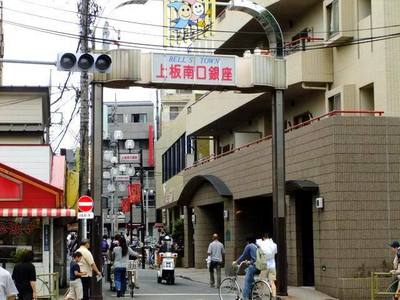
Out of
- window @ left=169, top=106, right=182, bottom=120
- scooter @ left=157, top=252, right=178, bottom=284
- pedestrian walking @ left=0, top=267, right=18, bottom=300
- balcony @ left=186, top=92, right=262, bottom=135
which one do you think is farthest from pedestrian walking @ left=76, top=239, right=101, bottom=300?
window @ left=169, top=106, right=182, bottom=120

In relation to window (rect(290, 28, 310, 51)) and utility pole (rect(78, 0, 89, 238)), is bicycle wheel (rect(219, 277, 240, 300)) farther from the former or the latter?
window (rect(290, 28, 310, 51))

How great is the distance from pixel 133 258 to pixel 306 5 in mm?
11937

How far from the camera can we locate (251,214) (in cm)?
3064

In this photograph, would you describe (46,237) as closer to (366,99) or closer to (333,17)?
(366,99)

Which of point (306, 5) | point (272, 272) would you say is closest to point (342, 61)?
point (306, 5)

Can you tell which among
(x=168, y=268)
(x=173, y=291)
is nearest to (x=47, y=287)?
(x=173, y=291)

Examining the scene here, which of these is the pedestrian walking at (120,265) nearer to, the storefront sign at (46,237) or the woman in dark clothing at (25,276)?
the storefront sign at (46,237)

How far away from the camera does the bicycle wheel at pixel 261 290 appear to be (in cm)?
1775

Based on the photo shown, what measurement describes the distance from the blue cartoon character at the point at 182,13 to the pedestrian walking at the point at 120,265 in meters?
10.0

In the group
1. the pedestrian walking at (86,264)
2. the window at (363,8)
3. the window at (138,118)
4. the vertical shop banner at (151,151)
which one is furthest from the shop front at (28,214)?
the window at (138,118)

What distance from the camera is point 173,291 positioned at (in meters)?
23.8

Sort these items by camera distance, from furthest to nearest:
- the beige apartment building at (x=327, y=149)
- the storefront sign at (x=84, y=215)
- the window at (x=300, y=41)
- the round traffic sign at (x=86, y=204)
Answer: the window at (x=300, y=41) < the round traffic sign at (x=86, y=204) < the storefront sign at (x=84, y=215) < the beige apartment building at (x=327, y=149)

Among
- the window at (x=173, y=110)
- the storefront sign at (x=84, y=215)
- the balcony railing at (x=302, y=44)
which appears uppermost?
the window at (x=173, y=110)

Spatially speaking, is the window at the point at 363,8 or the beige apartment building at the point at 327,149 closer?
the beige apartment building at the point at 327,149
